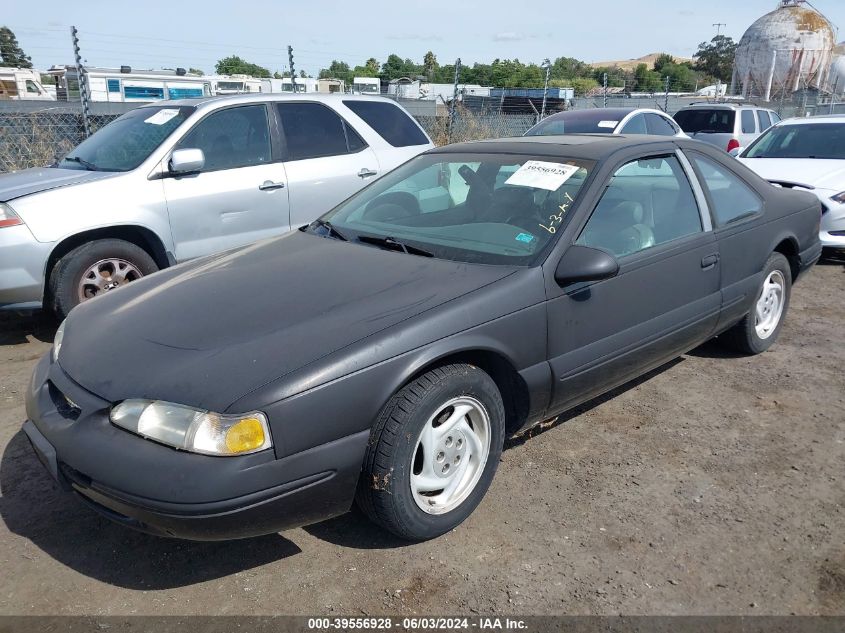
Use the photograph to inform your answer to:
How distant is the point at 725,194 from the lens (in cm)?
412

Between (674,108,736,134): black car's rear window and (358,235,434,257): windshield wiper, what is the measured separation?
11.9 m

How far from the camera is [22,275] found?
4672 mm

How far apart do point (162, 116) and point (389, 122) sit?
211 centimetres

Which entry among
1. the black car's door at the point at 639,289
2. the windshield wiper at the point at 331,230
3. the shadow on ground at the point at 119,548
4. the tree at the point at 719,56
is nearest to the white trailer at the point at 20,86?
the windshield wiper at the point at 331,230

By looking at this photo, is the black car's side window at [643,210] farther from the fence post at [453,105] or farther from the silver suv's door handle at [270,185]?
the fence post at [453,105]

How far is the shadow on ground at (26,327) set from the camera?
5.18 metres

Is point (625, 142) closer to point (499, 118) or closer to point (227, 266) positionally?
point (227, 266)

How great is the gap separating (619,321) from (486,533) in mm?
1190

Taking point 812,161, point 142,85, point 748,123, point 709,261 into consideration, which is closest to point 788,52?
point 748,123

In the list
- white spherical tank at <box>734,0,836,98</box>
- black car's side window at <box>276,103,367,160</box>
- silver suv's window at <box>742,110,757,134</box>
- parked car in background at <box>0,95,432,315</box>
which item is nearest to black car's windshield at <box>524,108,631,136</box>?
black car's side window at <box>276,103,367,160</box>

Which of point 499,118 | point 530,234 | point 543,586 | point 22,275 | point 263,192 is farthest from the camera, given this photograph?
point 499,118

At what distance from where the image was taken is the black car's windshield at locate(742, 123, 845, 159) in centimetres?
815

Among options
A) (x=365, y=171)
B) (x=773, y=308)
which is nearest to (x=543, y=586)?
(x=773, y=308)

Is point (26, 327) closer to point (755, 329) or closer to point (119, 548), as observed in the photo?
point (119, 548)
